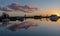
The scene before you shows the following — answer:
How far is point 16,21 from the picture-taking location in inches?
254

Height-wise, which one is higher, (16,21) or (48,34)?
(16,21)

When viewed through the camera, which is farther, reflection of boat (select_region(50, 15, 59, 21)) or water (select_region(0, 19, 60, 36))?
reflection of boat (select_region(50, 15, 59, 21))

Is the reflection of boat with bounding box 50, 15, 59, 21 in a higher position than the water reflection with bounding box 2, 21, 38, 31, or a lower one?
higher

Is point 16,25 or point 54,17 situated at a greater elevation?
point 54,17

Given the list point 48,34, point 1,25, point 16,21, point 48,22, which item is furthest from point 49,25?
point 1,25

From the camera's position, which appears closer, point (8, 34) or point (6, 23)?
point (8, 34)

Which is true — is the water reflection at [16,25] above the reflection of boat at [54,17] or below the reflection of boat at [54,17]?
below

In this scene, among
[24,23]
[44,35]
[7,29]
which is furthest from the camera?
[24,23]

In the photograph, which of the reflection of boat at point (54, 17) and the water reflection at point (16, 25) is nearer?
the water reflection at point (16, 25)

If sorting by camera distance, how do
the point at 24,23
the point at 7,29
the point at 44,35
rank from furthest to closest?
the point at 24,23 → the point at 7,29 → the point at 44,35

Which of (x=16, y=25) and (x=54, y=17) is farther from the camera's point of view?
(x=54, y=17)

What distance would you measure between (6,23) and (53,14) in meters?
1.71

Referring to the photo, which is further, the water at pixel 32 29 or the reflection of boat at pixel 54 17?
the reflection of boat at pixel 54 17

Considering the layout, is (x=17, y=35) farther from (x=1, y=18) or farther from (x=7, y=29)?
(x=1, y=18)
